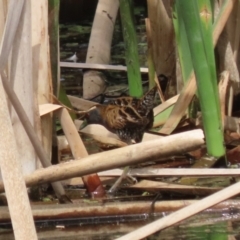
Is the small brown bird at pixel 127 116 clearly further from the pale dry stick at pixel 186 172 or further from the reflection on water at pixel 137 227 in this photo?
the reflection on water at pixel 137 227

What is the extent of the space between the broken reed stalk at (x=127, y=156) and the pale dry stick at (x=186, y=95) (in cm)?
129

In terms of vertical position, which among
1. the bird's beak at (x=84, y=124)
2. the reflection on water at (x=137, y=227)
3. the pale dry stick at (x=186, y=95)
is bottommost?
the reflection on water at (x=137, y=227)

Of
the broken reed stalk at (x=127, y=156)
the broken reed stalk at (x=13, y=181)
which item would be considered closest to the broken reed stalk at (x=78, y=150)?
the broken reed stalk at (x=127, y=156)

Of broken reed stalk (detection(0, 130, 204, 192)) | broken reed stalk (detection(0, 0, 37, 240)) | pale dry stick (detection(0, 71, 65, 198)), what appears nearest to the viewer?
broken reed stalk (detection(0, 0, 37, 240))

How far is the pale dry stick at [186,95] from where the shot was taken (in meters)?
3.69

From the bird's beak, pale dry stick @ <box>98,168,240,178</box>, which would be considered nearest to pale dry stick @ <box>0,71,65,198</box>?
pale dry stick @ <box>98,168,240,178</box>

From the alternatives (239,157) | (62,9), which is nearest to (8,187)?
(239,157)

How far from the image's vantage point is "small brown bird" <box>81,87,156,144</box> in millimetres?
3914

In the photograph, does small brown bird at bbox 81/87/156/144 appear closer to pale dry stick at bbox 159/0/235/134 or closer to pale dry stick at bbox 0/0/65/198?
pale dry stick at bbox 159/0/235/134

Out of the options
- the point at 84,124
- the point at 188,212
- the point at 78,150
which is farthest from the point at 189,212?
the point at 84,124

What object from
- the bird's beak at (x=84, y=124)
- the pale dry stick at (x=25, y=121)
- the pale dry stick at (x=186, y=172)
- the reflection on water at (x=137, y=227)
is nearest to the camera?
the pale dry stick at (x=25, y=121)

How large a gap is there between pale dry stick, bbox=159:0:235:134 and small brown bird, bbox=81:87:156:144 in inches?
4.4

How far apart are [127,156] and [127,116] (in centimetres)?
176

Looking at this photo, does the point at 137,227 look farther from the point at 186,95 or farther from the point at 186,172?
the point at 186,95
